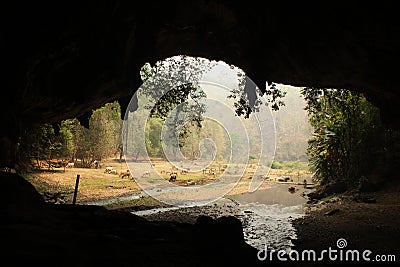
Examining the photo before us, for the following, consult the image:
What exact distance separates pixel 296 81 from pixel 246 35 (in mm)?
2654

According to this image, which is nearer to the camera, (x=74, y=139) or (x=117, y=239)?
(x=117, y=239)

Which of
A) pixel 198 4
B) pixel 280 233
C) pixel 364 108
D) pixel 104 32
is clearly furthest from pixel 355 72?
pixel 364 108

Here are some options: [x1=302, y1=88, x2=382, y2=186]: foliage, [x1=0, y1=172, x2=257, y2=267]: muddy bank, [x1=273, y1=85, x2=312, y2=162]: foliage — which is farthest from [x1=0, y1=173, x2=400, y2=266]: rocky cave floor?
[x1=273, y1=85, x2=312, y2=162]: foliage

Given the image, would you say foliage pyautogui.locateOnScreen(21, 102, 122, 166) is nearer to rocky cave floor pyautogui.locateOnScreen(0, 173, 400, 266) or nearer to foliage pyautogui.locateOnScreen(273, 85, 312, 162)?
rocky cave floor pyautogui.locateOnScreen(0, 173, 400, 266)

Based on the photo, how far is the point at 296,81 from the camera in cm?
891

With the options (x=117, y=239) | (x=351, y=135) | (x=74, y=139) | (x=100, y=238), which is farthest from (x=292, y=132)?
(x=100, y=238)

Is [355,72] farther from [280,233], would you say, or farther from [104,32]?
[104,32]

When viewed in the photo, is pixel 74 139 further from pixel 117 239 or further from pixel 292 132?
pixel 292 132

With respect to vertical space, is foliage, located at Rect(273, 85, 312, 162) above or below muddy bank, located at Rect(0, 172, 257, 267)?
above

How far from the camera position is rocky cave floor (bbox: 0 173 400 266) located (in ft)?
9.82

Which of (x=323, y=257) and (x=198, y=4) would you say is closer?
(x=323, y=257)

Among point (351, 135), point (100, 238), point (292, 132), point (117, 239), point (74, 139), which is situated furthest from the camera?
point (292, 132)

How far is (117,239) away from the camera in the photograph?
12.9 feet

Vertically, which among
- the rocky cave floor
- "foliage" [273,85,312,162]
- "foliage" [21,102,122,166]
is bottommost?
the rocky cave floor
